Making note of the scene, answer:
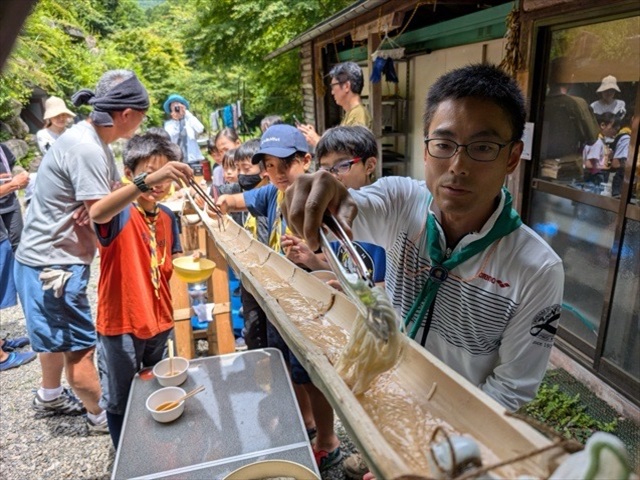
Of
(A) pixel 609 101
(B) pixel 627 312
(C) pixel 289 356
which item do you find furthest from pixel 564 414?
(A) pixel 609 101

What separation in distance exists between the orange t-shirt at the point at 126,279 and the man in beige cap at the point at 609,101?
436cm

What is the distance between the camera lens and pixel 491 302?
1.76 m

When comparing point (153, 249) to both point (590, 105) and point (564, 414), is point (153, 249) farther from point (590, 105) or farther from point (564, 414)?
point (590, 105)

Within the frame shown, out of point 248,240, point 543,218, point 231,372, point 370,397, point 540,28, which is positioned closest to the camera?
point 370,397

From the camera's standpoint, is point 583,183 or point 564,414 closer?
point 564,414

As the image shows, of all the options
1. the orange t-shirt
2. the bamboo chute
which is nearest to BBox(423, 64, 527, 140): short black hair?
the bamboo chute

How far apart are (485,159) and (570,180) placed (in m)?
3.48

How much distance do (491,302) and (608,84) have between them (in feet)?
11.6

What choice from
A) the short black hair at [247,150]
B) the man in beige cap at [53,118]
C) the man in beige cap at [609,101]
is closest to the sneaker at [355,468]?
the short black hair at [247,150]

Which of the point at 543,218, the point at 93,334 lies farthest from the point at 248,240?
the point at 543,218

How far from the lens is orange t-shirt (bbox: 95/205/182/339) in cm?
321

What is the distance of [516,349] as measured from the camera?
5.81 ft

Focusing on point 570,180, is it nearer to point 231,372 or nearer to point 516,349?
point 516,349

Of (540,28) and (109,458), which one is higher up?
(540,28)
